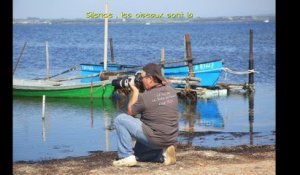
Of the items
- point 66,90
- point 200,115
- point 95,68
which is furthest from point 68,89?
point 200,115

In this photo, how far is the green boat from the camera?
2598 centimetres

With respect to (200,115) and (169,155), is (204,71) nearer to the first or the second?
(200,115)

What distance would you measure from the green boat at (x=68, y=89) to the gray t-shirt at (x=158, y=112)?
16.0 metres

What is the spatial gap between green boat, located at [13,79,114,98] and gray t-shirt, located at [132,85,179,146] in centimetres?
1597

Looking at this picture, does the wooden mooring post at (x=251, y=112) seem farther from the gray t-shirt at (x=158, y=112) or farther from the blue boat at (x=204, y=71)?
the gray t-shirt at (x=158, y=112)

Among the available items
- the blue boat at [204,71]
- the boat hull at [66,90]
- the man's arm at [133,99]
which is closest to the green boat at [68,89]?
the boat hull at [66,90]

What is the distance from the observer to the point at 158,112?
9.70 meters

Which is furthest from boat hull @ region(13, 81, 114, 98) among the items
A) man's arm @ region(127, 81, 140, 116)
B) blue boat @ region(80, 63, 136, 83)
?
man's arm @ region(127, 81, 140, 116)

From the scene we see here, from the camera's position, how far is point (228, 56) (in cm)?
5925

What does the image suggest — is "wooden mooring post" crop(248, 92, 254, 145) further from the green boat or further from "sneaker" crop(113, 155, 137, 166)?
"sneaker" crop(113, 155, 137, 166)
